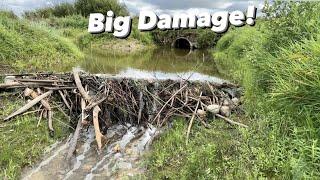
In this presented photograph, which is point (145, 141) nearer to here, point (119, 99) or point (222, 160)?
point (119, 99)

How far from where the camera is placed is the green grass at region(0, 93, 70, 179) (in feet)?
19.5

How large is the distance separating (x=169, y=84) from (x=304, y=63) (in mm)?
4135

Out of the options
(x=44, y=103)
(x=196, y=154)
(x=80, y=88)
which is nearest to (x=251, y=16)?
(x=80, y=88)

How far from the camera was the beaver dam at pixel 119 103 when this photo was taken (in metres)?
7.50

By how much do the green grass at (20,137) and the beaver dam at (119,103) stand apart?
153 millimetres

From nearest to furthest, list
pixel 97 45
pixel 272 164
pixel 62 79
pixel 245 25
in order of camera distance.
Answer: pixel 272 164 → pixel 62 79 → pixel 245 25 → pixel 97 45

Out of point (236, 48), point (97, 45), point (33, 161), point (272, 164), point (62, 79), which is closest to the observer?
point (272, 164)

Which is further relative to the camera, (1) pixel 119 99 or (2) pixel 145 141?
(1) pixel 119 99

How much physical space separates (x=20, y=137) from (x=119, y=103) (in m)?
A: 2.21

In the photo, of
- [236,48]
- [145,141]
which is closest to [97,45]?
[236,48]

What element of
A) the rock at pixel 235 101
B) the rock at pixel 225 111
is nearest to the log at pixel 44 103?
the rock at pixel 225 111

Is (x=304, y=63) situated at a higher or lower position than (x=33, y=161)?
higher

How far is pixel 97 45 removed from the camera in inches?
1019

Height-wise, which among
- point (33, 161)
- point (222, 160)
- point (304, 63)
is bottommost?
point (33, 161)
